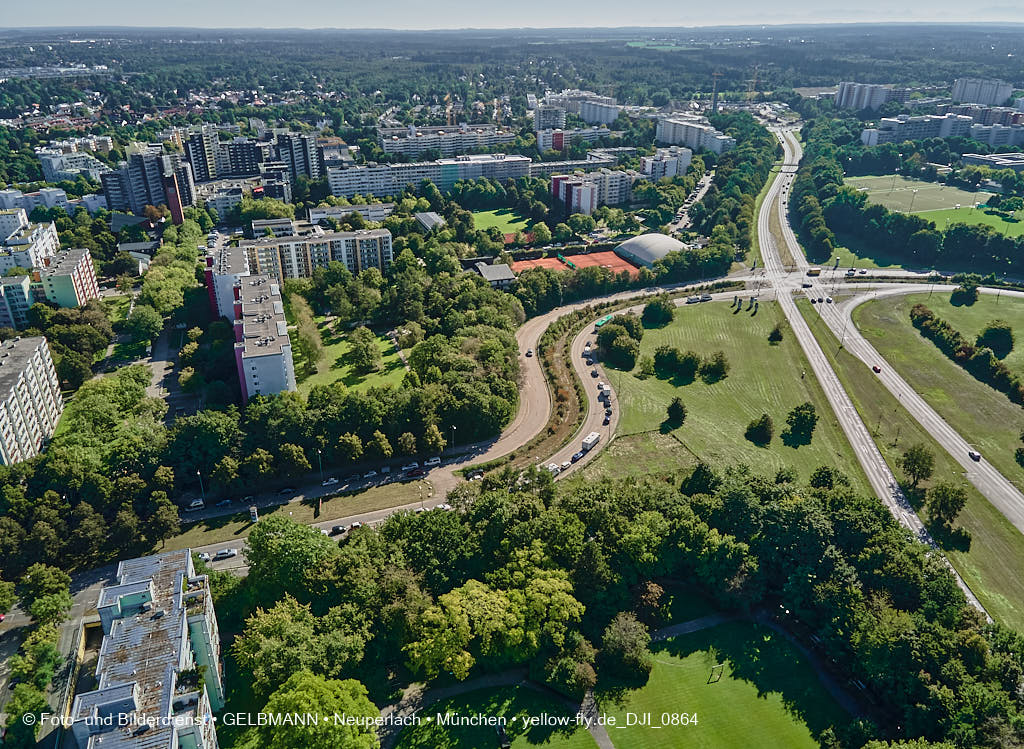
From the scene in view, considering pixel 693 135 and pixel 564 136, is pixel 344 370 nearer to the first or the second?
pixel 564 136

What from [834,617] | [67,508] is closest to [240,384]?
[67,508]

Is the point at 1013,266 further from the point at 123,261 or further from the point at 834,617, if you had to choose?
the point at 123,261

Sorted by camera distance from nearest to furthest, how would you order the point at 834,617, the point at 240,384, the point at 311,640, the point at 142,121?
the point at 311,640
the point at 834,617
the point at 240,384
the point at 142,121

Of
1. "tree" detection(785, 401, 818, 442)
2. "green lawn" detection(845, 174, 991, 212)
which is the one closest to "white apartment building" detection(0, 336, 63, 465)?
"tree" detection(785, 401, 818, 442)

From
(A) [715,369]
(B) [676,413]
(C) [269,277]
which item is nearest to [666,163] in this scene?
(A) [715,369]

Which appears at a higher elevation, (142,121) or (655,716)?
(142,121)

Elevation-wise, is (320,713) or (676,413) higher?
(320,713)

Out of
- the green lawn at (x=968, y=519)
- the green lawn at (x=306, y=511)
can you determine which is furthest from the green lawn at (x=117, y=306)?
the green lawn at (x=968, y=519)
